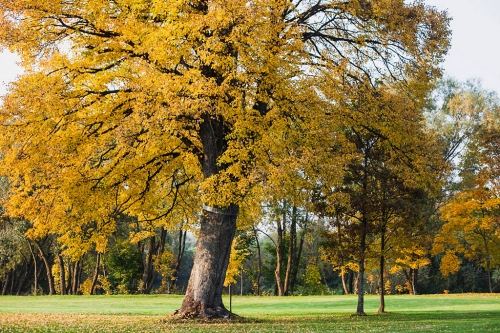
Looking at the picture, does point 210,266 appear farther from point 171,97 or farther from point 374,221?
point 374,221

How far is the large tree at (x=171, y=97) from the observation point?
15.2 meters

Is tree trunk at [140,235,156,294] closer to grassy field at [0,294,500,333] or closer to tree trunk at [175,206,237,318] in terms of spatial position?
grassy field at [0,294,500,333]

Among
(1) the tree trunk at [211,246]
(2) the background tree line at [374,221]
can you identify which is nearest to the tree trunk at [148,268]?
(2) the background tree line at [374,221]

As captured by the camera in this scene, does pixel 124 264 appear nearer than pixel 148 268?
No

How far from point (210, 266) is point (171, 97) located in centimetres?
566

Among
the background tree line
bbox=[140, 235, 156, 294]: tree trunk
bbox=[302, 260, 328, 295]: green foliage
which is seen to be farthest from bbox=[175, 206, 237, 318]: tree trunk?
bbox=[302, 260, 328, 295]: green foliage

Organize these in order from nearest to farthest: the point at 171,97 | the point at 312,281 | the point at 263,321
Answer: the point at 171,97, the point at 263,321, the point at 312,281

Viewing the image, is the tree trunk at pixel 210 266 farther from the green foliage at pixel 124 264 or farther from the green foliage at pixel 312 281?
the green foliage at pixel 312 281

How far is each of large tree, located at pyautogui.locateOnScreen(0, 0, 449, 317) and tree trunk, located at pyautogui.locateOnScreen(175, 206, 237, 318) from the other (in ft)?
0.12

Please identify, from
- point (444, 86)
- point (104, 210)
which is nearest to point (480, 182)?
point (444, 86)

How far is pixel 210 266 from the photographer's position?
1722 cm

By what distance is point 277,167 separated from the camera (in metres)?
15.1

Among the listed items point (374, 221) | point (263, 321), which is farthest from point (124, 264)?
point (263, 321)

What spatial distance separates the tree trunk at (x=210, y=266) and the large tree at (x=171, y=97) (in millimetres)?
35
